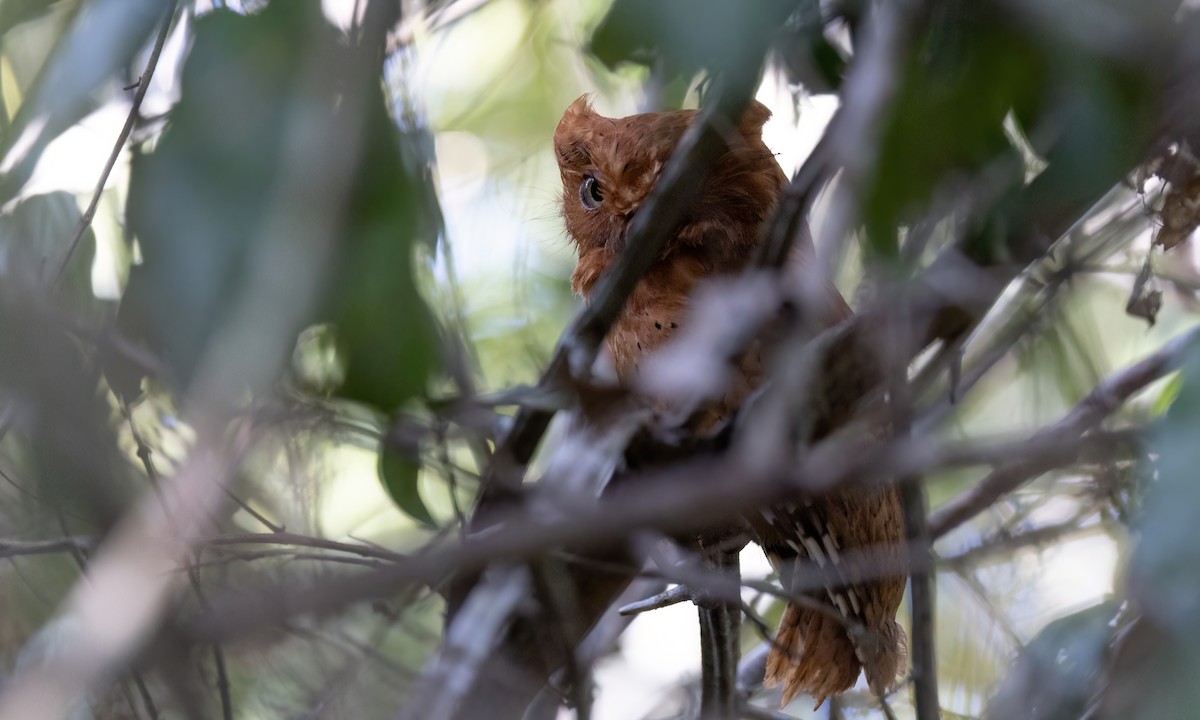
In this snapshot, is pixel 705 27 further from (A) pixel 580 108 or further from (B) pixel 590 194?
(A) pixel 580 108

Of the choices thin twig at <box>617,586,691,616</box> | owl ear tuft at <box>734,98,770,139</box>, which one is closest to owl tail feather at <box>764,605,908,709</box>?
thin twig at <box>617,586,691,616</box>

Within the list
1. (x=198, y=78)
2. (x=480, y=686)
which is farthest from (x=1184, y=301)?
(x=198, y=78)

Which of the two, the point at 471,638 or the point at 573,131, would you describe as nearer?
the point at 471,638

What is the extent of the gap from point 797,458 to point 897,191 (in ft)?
1.10

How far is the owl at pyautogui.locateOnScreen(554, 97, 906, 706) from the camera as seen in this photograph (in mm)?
1775

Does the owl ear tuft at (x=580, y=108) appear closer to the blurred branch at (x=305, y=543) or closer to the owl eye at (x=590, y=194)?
the owl eye at (x=590, y=194)

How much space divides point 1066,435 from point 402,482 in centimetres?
80

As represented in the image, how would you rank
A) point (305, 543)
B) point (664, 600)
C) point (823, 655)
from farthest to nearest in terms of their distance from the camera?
point (823, 655) < point (664, 600) < point (305, 543)

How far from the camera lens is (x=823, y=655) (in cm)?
188

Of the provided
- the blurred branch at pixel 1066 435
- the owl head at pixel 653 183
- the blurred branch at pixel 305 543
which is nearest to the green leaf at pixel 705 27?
the blurred branch at pixel 1066 435

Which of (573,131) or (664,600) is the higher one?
(573,131)

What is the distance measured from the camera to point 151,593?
728mm

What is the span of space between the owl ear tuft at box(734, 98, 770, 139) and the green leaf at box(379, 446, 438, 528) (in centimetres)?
90

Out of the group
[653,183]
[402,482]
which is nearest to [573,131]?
[653,183]
